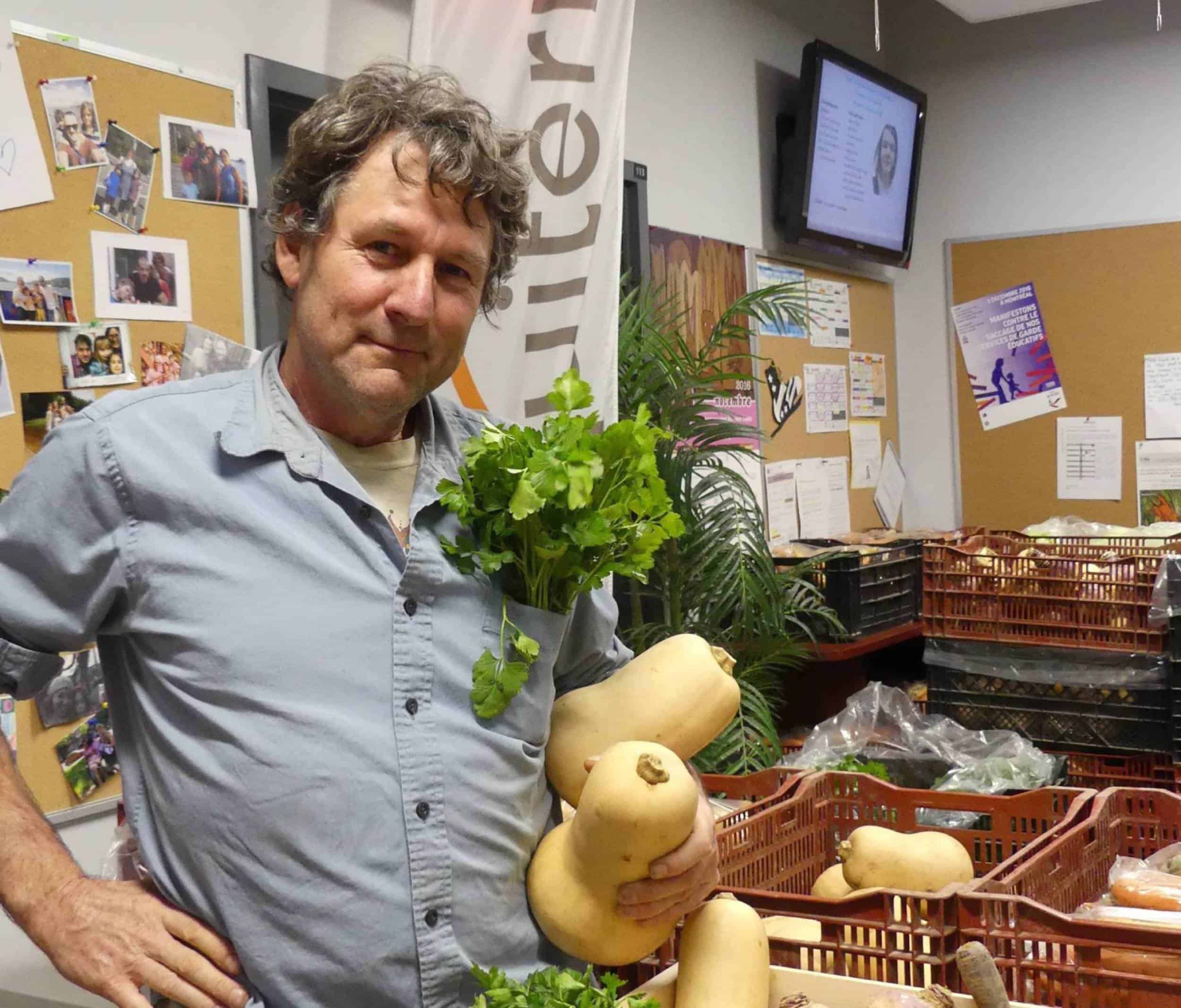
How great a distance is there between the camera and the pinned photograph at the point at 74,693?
211 centimetres

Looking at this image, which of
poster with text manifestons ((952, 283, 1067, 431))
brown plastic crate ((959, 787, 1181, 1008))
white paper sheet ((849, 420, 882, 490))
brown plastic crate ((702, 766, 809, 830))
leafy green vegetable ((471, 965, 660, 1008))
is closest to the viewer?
leafy green vegetable ((471, 965, 660, 1008))

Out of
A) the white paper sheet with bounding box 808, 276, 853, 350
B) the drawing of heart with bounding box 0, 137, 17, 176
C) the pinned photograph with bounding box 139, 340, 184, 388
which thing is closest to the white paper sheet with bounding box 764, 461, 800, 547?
the white paper sheet with bounding box 808, 276, 853, 350

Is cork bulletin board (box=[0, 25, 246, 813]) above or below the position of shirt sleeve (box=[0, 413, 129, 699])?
above

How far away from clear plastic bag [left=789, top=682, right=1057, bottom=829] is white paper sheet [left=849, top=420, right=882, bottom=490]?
2180 millimetres

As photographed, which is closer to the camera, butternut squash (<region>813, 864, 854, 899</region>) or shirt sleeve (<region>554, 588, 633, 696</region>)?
shirt sleeve (<region>554, 588, 633, 696</region>)

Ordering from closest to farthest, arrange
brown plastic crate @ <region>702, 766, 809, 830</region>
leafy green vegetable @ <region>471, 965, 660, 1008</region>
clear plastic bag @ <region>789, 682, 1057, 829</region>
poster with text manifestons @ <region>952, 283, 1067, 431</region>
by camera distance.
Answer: leafy green vegetable @ <region>471, 965, 660, 1008</region>
brown plastic crate @ <region>702, 766, 809, 830</region>
clear plastic bag @ <region>789, 682, 1057, 829</region>
poster with text manifestons @ <region>952, 283, 1067, 431</region>

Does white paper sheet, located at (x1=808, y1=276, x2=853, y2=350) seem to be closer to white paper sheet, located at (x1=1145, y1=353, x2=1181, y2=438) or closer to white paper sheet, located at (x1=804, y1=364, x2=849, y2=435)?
white paper sheet, located at (x1=804, y1=364, x2=849, y2=435)

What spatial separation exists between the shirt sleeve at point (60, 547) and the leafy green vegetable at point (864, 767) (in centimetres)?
163

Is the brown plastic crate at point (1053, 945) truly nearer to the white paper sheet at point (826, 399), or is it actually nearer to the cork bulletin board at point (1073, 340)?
the white paper sheet at point (826, 399)

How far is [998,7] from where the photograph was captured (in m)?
4.82

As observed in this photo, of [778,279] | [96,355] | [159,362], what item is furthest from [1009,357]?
[96,355]

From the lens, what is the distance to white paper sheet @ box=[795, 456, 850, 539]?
477 centimetres

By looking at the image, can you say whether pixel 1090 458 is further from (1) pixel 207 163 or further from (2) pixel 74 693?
(2) pixel 74 693

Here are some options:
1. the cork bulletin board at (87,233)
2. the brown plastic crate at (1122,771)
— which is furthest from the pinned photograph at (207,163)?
the brown plastic crate at (1122,771)
